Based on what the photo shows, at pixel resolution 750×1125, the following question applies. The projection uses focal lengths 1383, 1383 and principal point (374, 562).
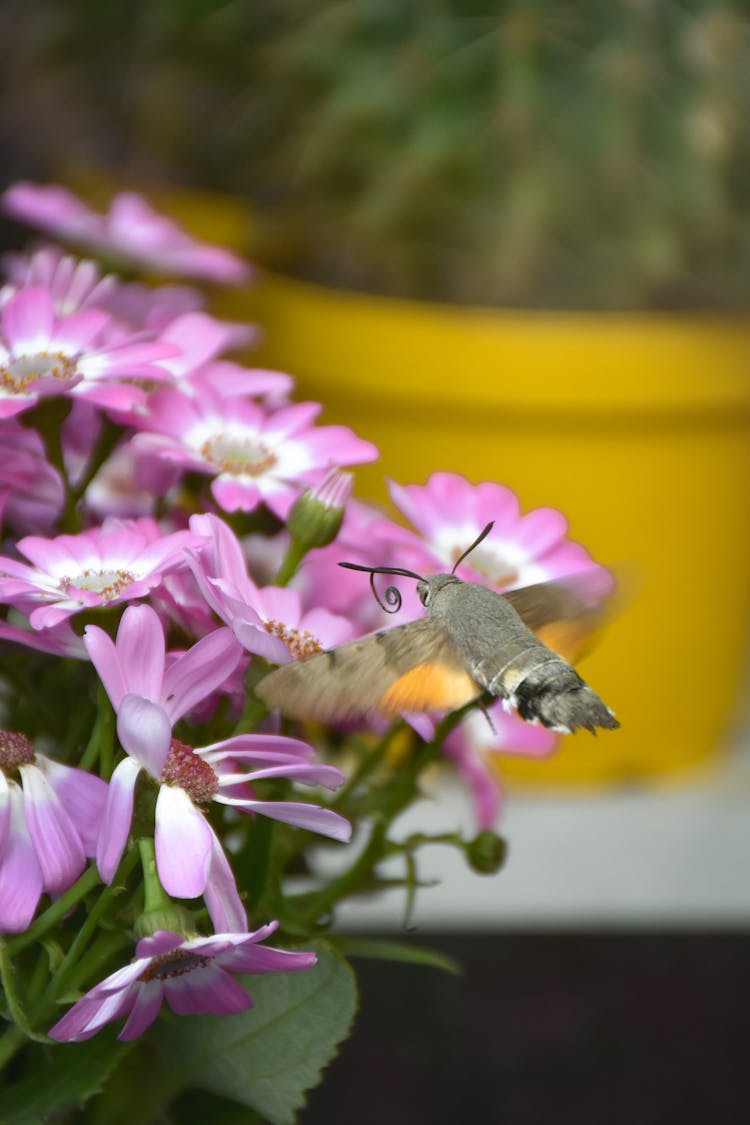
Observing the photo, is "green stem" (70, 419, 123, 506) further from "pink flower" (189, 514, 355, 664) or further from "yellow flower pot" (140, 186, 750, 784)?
"yellow flower pot" (140, 186, 750, 784)

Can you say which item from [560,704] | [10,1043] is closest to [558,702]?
[560,704]

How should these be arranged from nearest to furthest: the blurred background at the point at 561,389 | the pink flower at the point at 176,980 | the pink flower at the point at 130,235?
1. the pink flower at the point at 176,980
2. the pink flower at the point at 130,235
3. the blurred background at the point at 561,389

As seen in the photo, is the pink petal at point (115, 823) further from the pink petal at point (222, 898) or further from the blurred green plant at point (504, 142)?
the blurred green plant at point (504, 142)

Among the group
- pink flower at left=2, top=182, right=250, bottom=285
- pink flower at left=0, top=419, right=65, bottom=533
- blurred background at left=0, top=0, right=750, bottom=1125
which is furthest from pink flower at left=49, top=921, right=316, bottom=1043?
blurred background at left=0, top=0, right=750, bottom=1125

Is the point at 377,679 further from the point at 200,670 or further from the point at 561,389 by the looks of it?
the point at 561,389

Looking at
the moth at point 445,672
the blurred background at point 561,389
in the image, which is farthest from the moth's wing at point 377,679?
the blurred background at point 561,389
